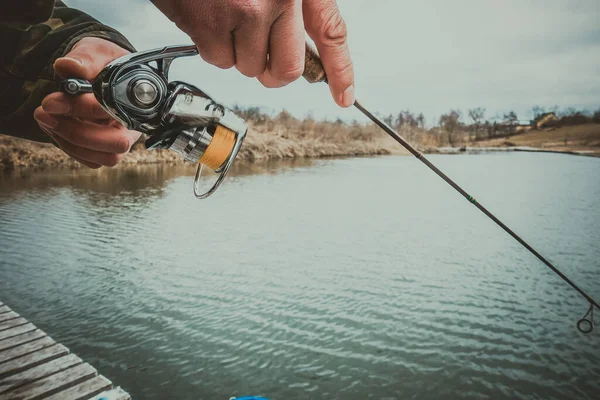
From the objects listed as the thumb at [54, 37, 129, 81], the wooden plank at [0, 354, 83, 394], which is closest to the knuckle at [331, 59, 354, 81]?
the thumb at [54, 37, 129, 81]

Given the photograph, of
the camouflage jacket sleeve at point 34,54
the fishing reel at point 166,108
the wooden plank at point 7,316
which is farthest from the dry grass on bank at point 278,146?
the fishing reel at point 166,108

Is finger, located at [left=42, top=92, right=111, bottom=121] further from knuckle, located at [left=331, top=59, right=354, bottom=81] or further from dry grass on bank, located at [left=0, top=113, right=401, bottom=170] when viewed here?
dry grass on bank, located at [left=0, top=113, right=401, bottom=170]

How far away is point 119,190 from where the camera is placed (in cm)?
2030

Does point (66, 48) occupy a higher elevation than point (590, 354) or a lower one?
higher

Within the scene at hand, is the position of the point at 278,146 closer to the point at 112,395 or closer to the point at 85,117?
the point at 112,395

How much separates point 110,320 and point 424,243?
29.2ft

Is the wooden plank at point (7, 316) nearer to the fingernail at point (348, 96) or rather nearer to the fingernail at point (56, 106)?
the fingernail at point (56, 106)

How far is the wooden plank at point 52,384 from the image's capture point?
3.85 metres

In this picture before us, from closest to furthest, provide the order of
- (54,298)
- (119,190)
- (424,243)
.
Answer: (54,298)
(424,243)
(119,190)

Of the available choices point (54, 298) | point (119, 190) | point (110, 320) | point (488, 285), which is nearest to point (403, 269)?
point (488, 285)

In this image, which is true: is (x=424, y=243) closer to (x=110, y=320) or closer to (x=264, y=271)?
(x=264, y=271)

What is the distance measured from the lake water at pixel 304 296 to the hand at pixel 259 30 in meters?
5.38

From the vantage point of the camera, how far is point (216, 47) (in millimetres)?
1147

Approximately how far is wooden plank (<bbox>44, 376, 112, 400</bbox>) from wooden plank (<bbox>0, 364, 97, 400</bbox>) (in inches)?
2.6
